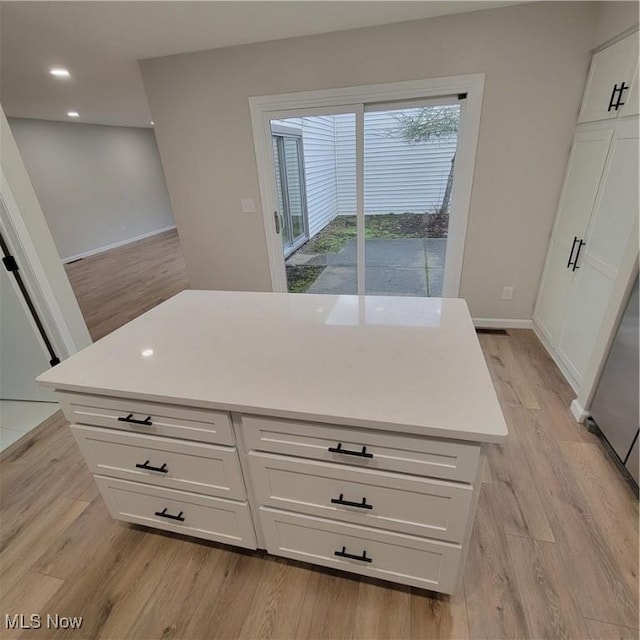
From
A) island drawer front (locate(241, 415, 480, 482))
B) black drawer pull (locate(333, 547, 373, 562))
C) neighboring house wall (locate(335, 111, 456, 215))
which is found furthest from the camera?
neighboring house wall (locate(335, 111, 456, 215))

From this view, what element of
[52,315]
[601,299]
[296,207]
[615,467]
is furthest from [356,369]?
A: [296,207]

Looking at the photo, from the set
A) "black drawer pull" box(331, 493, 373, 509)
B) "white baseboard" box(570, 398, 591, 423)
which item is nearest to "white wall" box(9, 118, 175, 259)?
"black drawer pull" box(331, 493, 373, 509)

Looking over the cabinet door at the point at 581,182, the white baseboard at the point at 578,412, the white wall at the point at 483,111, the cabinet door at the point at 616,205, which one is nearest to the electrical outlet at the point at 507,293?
the white wall at the point at 483,111

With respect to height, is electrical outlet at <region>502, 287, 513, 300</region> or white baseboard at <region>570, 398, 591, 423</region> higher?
electrical outlet at <region>502, 287, 513, 300</region>

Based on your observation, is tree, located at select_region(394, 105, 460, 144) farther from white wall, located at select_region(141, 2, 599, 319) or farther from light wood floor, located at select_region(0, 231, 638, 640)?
light wood floor, located at select_region(0, 231, 638, 640)

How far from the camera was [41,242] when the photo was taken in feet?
6.95

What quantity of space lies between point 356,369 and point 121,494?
1.09 meters

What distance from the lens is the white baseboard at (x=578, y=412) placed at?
6.45ft

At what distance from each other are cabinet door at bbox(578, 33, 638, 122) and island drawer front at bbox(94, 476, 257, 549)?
289 cm

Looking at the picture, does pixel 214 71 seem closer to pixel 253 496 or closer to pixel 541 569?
Result: pixel 253 496

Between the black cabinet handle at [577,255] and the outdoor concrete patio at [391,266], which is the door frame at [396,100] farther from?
the black cabinet handle at [577,255]

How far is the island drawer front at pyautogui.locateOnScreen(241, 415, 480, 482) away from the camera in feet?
2.81

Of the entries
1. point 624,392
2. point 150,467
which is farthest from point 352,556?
point 624,392

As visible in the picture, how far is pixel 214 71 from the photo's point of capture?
9.07 ft
